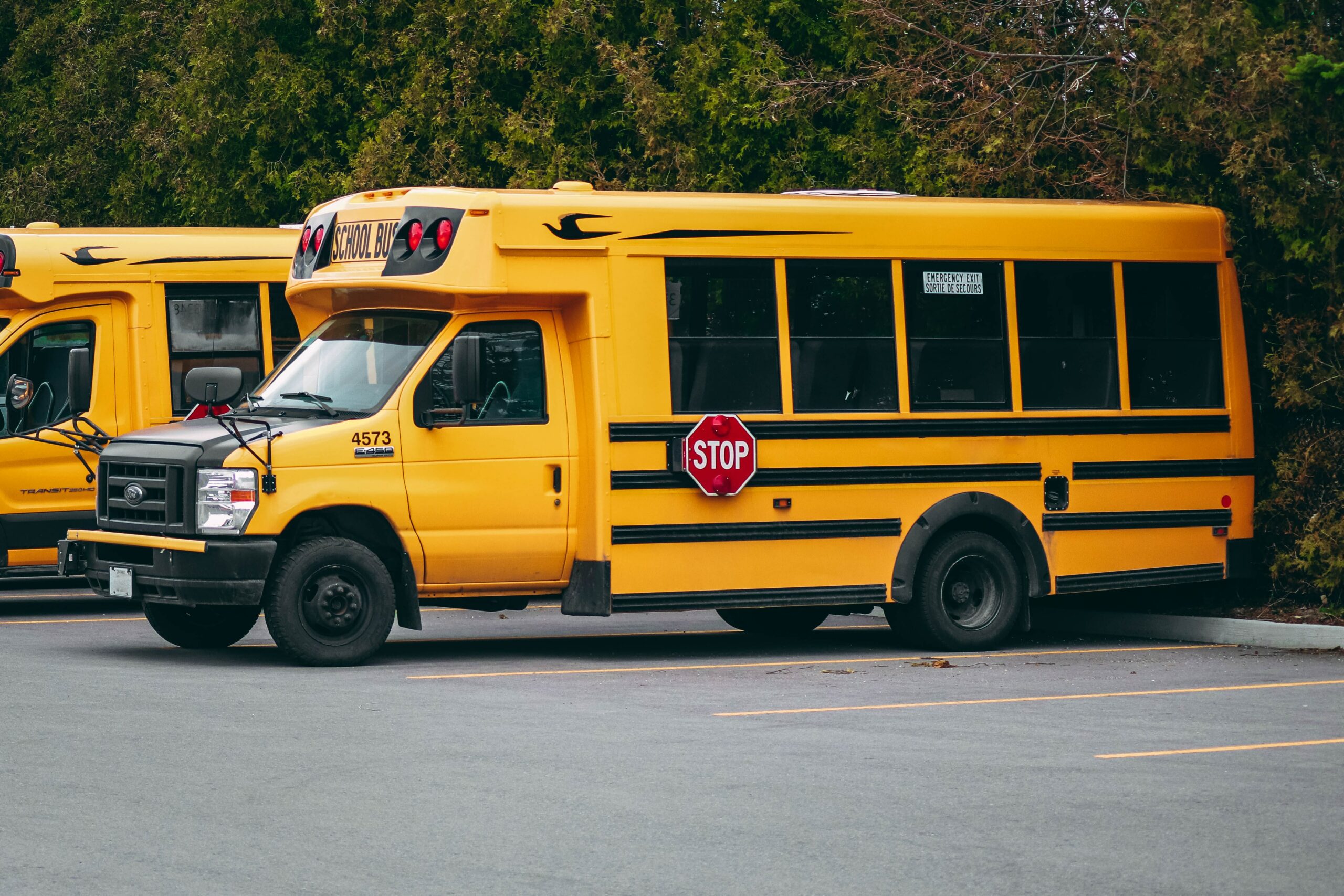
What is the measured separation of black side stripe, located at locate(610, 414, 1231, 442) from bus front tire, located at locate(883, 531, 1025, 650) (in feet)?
2.38

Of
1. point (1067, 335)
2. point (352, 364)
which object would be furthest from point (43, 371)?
point (1067, 335)

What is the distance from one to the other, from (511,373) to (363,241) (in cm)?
125

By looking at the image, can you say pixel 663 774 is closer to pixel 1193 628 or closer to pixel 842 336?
pixel 842 336

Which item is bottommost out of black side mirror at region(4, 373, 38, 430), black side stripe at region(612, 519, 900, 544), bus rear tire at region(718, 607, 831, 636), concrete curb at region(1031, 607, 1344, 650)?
concrete curb at region(1031, 607, 1344, 650)

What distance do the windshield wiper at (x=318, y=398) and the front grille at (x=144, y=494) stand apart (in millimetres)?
917

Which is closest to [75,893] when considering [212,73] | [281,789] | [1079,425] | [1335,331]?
[281,789]

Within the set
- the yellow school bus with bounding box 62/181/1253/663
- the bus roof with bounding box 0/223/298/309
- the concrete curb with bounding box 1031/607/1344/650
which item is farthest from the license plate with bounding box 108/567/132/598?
the concrete curb with bounding box 1031/607/1344/650

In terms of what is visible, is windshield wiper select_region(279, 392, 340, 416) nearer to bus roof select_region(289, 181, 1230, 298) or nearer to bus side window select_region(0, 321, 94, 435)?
bus roof select_region(289, 181, 1230, 298)

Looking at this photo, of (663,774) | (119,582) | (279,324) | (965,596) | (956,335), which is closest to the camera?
(663,774)

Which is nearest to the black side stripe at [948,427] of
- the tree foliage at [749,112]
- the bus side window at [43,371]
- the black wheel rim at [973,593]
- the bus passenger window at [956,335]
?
the bus passenger window at [956,335]

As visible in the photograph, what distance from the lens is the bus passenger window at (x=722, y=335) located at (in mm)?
12648

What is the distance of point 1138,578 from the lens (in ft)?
46.0

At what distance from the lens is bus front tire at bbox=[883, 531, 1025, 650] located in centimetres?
1340

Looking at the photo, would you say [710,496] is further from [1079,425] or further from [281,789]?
[281,789]
